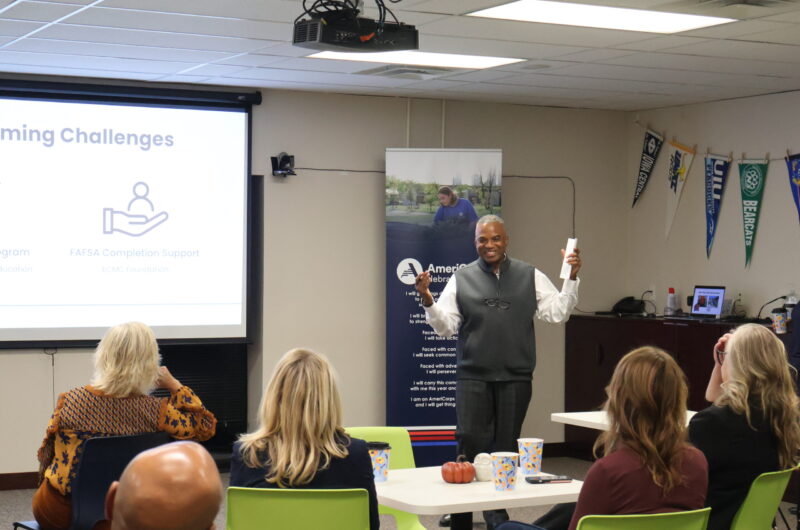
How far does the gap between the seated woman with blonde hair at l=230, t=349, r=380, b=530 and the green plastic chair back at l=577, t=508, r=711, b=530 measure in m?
0.64

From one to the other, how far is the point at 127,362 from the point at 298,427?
1.29m

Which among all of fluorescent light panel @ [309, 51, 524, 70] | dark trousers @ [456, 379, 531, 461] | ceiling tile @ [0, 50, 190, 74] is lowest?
dark trousers @ [456, 379, 531, 461]

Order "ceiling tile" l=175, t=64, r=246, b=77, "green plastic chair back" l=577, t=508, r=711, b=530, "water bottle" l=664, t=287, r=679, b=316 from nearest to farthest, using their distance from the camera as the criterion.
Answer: "green plastic chair back" l=577, t=508, r=711, b=530, "ceiling tile" l=175, t=64, r=246, b=77, "water bottle" l=664, t=287, r=679, b=316

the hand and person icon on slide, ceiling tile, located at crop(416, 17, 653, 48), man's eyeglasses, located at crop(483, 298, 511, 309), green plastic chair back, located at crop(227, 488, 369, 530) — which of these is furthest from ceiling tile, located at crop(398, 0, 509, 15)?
the hand and person icon on slide

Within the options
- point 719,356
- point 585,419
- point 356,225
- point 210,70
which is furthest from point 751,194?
point 210,70

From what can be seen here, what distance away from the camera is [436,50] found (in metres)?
6.17

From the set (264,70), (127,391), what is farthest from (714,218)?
(127,391)

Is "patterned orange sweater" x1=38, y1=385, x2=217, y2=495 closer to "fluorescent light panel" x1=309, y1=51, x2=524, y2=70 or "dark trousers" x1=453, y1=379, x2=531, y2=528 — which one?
"dark trousers" x1=453, y1=379, x2=531, y2=528

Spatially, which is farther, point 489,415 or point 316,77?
point 316,77

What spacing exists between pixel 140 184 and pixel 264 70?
4.33 feet

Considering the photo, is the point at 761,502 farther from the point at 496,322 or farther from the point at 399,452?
the point at 496,322

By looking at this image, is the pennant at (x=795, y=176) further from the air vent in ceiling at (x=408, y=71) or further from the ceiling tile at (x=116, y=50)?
the ceiling tile at (x=116, y=50)

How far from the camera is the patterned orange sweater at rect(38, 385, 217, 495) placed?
13.5 ft

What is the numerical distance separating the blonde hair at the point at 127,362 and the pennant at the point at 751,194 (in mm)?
4930
